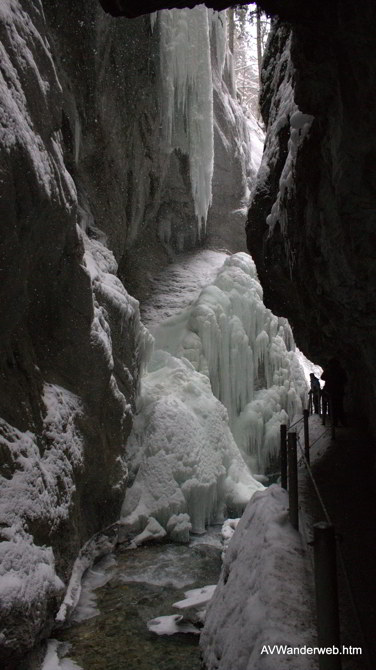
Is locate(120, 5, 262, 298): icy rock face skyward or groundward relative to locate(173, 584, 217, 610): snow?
skyward

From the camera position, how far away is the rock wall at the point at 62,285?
5.92 m

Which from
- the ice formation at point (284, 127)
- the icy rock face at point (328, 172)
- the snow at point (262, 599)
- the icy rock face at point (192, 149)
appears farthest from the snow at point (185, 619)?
the icy rock face at point (192, 149)

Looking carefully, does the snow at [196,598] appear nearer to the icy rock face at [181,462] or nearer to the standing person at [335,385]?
the icy rock face at [181,462]

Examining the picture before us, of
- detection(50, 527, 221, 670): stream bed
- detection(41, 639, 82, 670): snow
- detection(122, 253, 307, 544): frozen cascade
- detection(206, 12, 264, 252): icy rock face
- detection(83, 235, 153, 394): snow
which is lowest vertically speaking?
detection(50, 527, 221, 670): stream bed

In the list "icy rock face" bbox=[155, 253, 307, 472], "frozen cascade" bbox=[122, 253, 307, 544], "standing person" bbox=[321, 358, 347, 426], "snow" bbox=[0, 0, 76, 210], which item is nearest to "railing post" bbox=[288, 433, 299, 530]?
"snow" bbox=[0, 0, 76, 210]

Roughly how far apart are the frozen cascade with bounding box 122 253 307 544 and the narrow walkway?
3.67 m

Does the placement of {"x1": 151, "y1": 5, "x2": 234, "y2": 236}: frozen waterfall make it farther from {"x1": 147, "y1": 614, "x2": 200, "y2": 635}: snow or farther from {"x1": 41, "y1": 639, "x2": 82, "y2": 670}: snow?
{"x1": 41, "y1": 639, "x2": 82, "y2": 670}: snow

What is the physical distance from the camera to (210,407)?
48.6 feet

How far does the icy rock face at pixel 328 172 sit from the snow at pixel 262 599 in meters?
2.33

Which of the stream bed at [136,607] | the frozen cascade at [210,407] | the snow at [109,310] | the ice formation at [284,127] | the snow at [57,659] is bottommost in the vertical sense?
the stream bed at [136,607]

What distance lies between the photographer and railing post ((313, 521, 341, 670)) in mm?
2531

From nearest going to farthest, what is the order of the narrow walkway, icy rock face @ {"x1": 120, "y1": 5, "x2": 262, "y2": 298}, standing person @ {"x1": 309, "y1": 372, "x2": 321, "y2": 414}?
the narrow walkway, standing person @ {"x1": 309, "y1": 372, "x2": 321, "y2": 414}, icy rock face @ {"x1": 120, "y1": 5, "x2": 262, "y2": 298}

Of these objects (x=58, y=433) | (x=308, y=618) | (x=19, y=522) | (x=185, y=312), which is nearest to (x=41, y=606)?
(x=19, y=522)

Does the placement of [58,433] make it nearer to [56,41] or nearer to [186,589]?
[186,589]
